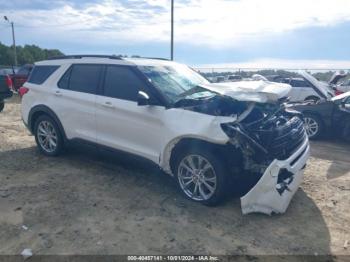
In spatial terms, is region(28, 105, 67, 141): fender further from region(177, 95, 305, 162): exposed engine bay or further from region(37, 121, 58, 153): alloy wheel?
region(177, 95, 305, 162): exposed engine bay

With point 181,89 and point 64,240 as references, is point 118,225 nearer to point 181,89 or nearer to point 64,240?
point 64,240

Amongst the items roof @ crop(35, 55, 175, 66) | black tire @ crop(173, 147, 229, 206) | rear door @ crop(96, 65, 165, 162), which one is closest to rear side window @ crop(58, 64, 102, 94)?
roof @ crop(35, 55, 175, 66)

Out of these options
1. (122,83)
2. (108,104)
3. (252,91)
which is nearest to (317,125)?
(252,91)

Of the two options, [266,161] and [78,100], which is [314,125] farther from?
[78,100]

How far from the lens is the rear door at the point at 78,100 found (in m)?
5.82

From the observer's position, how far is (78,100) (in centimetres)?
598

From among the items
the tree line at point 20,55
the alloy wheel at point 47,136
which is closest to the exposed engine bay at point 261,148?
the alloy wheel at point 47,136

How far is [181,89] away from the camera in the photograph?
213 inches

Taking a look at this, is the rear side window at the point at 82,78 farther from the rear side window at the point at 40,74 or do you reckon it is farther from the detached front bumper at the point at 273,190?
the detached front bumper at the point at 273,190

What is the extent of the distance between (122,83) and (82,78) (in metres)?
0.97

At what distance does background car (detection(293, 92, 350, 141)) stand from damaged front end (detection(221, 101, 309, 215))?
455 centimetres

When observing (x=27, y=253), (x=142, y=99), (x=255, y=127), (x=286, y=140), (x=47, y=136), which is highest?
(x=142, y=99)

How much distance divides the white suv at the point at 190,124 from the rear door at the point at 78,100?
17 mm

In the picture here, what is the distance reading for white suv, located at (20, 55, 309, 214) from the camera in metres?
4.40
